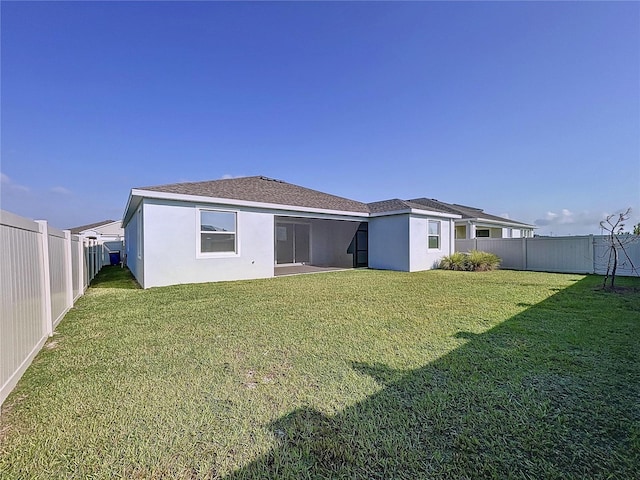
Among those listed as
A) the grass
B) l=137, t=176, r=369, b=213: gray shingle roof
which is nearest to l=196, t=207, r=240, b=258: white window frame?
l=137, t=176, r=369, b=213: gray shingle roof

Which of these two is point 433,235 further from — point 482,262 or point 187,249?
point 187,249

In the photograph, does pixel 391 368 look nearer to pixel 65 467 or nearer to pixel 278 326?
pixel 278 326

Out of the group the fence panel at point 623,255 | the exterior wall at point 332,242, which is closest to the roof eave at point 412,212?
the exterior wall at point 332,242

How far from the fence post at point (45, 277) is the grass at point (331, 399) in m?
0.39

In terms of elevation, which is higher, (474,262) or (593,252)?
(593,252)

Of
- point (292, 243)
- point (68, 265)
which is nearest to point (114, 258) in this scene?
point (292, 243)

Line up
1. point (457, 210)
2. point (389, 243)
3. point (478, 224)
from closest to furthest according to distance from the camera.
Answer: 1. point (389, 243)
2. point (478, 224)
3. point (457, 210)

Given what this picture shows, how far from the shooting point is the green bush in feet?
44.3

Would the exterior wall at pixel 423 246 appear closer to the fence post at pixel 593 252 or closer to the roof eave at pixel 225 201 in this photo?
the roof eave at pixel 225 201

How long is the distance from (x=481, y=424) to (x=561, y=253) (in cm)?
1539

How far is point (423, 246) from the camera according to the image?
14109mm

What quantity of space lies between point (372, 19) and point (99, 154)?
17.1 metres

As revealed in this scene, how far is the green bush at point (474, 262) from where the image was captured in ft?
44.3

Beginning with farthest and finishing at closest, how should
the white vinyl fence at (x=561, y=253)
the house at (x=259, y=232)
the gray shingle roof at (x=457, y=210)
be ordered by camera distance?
1. the gray shingle roof at (x=457, y=210)
2. the white vinyl fence at (x=561, y=253)
3. the house at (x=259, y=232)
